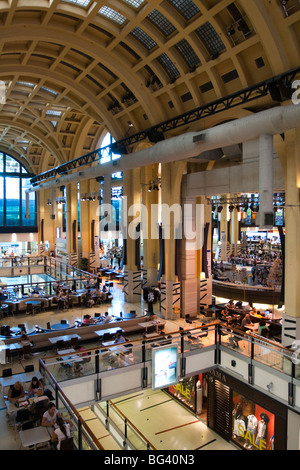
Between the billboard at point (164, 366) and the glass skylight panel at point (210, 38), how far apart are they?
35.0ft

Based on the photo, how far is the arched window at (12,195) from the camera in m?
40.0

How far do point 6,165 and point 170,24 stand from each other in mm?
31739

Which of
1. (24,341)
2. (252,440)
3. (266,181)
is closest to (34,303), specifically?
(24,341)

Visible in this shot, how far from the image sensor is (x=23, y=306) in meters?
18.6

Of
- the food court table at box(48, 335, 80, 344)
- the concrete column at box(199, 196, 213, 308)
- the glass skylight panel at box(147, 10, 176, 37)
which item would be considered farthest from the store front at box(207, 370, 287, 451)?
the glass skylight panel at box(147, 10, 176, 37)

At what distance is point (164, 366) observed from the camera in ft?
35.2

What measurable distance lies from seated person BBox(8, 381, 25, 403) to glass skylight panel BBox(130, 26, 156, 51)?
13.8 m

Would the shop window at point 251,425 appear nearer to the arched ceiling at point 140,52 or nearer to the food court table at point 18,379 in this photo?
the food court table at point 18,379

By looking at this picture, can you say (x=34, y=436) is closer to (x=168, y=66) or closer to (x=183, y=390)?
(x=183, y=390)

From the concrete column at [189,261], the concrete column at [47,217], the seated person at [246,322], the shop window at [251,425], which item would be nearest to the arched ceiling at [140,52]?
the concrete column at [189,261]

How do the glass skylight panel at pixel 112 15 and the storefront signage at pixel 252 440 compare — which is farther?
the glass skylight panel at pixel 112 15

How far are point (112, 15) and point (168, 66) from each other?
9.97 ft

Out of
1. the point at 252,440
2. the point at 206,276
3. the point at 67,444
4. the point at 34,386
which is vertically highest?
the point at 206,276

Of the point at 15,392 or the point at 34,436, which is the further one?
the point at 15,392
